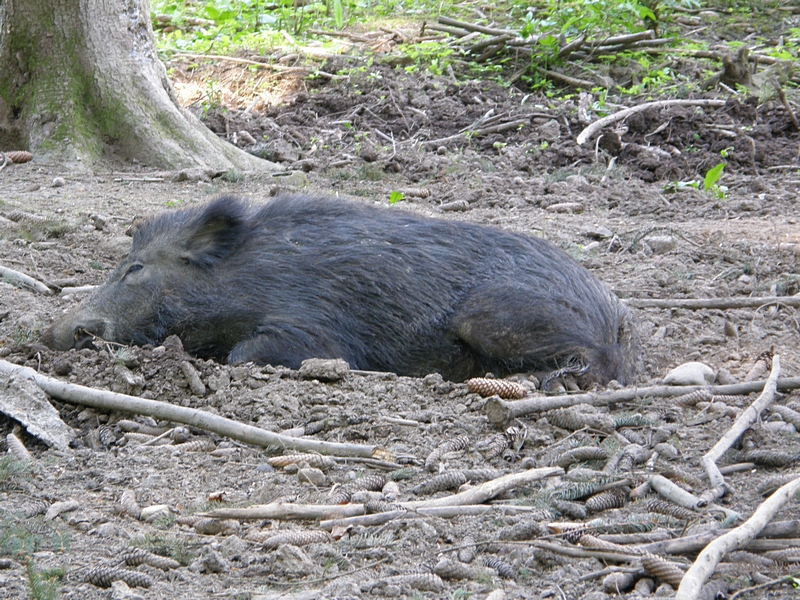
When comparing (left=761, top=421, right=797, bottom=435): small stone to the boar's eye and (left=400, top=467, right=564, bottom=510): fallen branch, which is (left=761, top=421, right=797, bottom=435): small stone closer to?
(left=400, top=467, right=564, bottom=510): fallen branch

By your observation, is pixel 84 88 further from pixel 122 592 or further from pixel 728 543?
pixel 728 543

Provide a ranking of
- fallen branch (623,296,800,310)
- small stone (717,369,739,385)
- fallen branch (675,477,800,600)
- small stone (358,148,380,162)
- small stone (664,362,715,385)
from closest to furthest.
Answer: fallen branch (675,477,800,600) < small stone (664,362,715,385) < small stone (717,369,739,385) < fallen branch (623,296,800,310) < small stone (358,148,380,162)

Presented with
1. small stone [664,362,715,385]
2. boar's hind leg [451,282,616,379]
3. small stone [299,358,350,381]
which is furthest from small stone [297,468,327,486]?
boar's hind leg [451,282,616,379]

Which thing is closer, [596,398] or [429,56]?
[596,398]

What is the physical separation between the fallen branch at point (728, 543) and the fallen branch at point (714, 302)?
314 cm

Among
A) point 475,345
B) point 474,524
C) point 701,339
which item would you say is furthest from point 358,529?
point 701,339

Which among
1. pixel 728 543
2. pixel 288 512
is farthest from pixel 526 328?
pixel 728 543

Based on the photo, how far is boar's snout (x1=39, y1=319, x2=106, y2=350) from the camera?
4.79 meters

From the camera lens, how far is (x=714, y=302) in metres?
5.61

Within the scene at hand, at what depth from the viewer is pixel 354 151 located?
31.6 ft

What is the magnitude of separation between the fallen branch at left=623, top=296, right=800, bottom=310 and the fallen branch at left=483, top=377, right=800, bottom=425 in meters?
1.80

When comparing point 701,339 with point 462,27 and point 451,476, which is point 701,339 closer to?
point 451,476

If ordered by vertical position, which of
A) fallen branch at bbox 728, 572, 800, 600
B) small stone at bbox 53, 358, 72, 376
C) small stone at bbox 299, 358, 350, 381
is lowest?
small stone at bbox 299, 358, 350, 381

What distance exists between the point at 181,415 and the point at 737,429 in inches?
84.0
